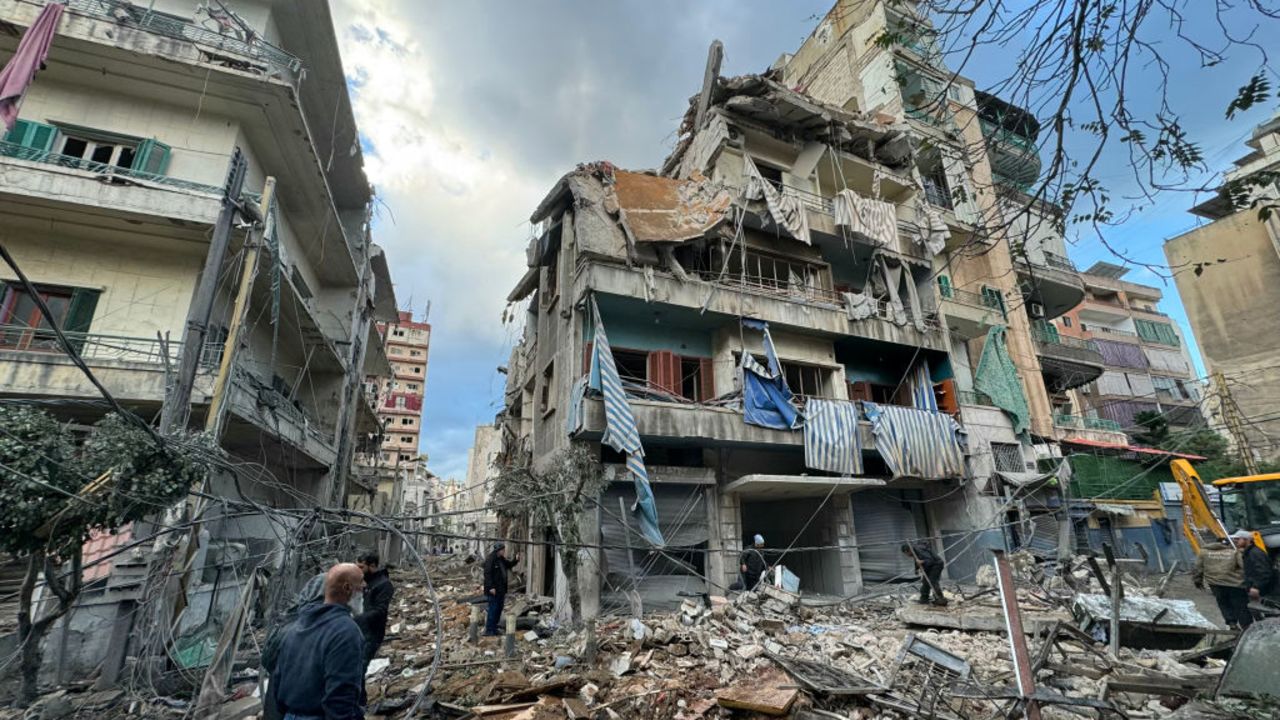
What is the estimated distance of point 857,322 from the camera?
16547 millimetres

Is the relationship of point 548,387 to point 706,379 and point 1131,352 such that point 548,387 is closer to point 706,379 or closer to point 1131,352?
point 706,379

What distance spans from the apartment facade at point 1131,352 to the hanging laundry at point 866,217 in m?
19.4

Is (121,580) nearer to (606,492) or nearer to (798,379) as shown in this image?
(606,492)

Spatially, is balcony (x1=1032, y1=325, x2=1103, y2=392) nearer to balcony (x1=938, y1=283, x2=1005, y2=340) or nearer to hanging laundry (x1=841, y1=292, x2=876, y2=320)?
balcony (x1=938, y1=283, x2=1005, y2=340)

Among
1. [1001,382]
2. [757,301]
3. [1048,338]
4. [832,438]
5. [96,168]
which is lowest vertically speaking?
[832,438]

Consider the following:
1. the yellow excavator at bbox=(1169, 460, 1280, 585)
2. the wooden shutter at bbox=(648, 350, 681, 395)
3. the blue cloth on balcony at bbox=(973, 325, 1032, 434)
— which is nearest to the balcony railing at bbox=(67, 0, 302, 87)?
the wooden shutter at bbox=(648, 350, 681, 395)

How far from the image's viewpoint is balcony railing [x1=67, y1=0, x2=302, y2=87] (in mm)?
11148

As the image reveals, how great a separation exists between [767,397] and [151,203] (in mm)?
14476

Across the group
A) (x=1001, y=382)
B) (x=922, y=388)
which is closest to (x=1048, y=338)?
(x=1001, y=382)

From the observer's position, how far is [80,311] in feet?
34.4

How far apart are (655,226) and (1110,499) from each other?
2091 centimetres

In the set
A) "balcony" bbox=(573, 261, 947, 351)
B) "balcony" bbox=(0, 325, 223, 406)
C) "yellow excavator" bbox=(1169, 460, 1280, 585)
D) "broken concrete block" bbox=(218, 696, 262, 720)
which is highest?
"balcony" bbox=(573, 261, 947, 351)

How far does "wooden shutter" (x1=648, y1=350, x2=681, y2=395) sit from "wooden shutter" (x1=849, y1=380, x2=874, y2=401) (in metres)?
6.55

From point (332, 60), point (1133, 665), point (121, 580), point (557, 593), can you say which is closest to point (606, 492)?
point (557, 593)
